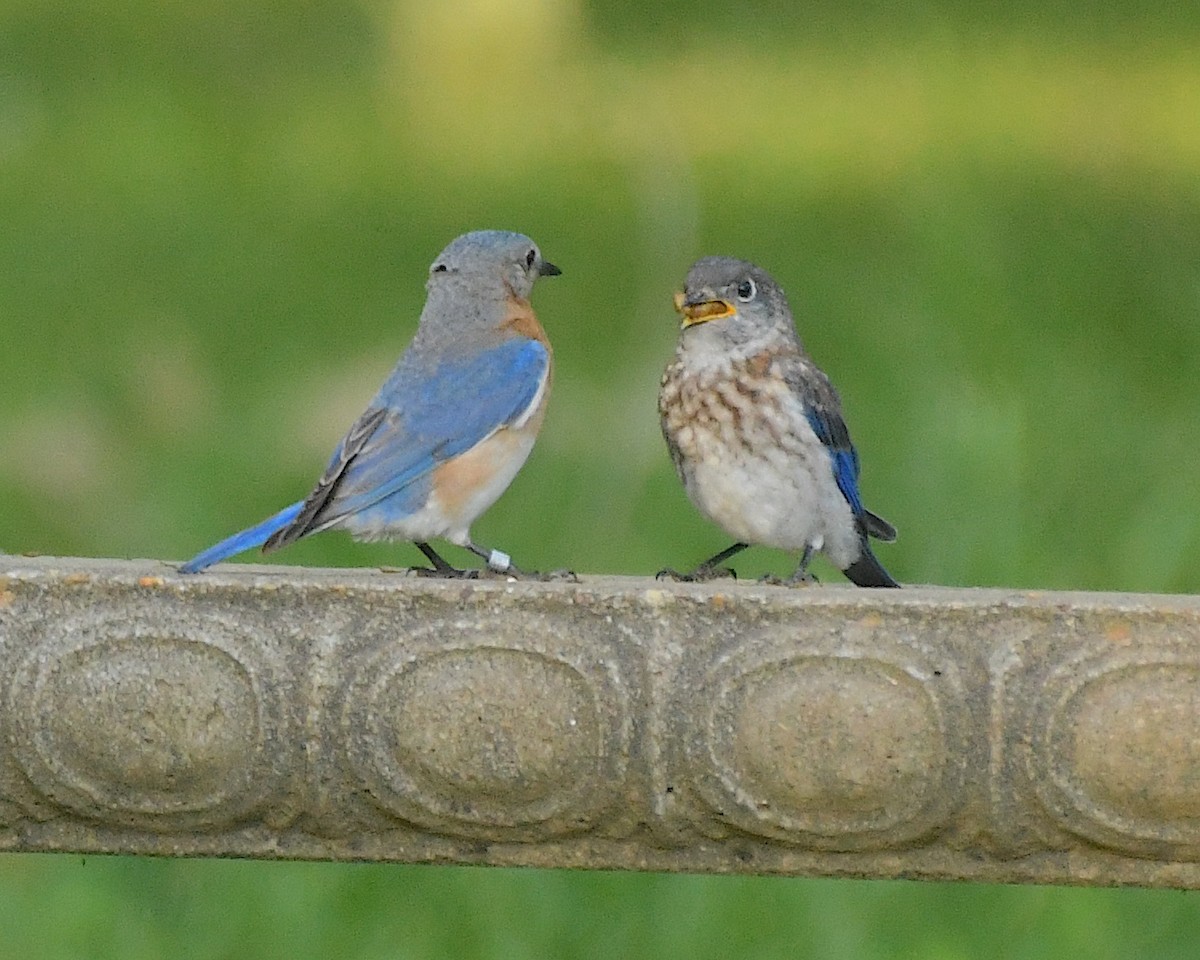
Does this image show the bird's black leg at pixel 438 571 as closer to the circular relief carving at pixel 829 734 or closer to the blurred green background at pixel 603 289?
the circular relief carving at pixel 829 734

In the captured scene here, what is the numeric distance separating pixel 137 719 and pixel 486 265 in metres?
1.35

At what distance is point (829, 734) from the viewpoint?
10.2 feet

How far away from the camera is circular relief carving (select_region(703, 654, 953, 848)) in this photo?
3.11 meters

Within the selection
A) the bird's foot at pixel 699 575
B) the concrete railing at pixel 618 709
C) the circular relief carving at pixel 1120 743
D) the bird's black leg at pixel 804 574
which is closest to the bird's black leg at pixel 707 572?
the bird's foot at pixel 699 575

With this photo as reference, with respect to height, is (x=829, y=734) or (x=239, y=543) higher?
(x=239, y=543)

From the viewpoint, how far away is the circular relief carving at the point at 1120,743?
3082mm

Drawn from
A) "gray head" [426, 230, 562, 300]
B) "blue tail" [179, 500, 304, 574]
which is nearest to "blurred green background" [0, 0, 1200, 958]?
"gray head" [426, 230, 562, 300]

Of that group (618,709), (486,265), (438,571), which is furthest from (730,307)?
(618,709)

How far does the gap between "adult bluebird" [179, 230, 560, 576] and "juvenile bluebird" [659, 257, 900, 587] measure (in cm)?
25

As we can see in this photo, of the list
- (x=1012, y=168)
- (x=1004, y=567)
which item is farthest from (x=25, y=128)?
(x=1004, y=567)

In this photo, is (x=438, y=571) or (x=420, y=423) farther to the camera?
(x=420, y=423)

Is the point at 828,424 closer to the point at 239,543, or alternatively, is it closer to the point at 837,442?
the point at 837,442

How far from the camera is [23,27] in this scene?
11.2 m

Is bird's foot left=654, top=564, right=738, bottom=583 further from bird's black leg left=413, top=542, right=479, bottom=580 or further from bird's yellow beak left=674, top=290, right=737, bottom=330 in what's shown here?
bird's yellow beak left=674, top=290, right=737, bottom=330
